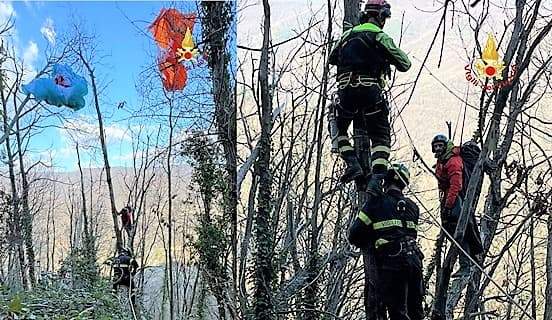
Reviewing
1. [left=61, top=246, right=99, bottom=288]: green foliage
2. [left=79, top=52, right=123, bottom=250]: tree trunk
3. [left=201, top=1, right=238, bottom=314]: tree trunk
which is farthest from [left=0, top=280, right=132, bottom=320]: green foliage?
[left=201, top=1, right=238, bottom=314]: tree trunk

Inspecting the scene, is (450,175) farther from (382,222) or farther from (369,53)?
(369,53)

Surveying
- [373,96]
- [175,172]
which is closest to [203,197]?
[175,172]

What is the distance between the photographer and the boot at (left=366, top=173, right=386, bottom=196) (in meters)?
2.49

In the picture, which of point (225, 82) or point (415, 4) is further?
point (225, 82)

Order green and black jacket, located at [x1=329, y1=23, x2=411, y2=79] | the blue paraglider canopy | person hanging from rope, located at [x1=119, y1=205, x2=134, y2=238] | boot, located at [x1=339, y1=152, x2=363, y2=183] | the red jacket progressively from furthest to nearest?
person hanging from rope, located at [x1=119, y1=205, x2=134, y2=238] < the blue paraglider canopy < the red jacket < boot, located at [x1=339, y1=152, x2=363, y2=183] < green and black jacket, located at [x1=329, y1=23, x2=411, y2=79]

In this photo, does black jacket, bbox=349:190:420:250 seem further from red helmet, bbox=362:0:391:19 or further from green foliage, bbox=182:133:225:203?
green foliage, bbox=182:133:225:203

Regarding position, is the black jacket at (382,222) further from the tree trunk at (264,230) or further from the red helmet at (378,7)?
the tree trunk at (264,230)

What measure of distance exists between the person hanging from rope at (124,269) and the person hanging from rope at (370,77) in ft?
11.9

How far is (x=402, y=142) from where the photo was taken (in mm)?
7414

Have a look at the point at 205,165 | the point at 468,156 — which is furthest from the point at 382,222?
Result: the point at 205,165

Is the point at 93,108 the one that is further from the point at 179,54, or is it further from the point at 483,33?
the point at 483,33

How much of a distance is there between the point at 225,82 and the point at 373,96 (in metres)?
3.31

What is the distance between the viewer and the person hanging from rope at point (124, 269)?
223 inches

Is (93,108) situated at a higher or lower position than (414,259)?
higher
